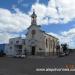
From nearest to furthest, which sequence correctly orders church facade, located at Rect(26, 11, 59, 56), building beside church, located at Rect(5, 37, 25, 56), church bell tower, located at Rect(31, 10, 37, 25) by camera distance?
building beside church, located at Rect(5, 37, 25, 56) < church facade, located at Rect(26, 11, 59, 56) < church bell tower, located at Rect(31, 10, 37, 25)

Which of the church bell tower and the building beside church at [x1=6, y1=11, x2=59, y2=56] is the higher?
the church bell tower

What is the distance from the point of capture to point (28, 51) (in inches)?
3536

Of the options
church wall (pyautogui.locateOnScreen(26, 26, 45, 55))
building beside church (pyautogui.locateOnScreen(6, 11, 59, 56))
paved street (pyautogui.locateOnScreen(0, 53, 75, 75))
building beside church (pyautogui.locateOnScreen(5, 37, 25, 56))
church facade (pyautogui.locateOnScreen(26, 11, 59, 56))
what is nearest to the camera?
paved street (pyautogui.locateOnScreen(0, 53, 75, 75))

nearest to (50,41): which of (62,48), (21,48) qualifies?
(21,48)

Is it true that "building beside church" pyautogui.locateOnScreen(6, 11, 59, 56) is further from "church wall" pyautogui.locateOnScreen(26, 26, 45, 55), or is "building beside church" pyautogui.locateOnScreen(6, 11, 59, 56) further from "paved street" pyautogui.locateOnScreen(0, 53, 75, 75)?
"paved street" pyautogui.locateOnScreen(0, 53, 75, 75)

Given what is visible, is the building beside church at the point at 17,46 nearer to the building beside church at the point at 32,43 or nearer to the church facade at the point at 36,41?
the building beside church at the point at 32,43

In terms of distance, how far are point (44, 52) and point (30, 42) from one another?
661cm

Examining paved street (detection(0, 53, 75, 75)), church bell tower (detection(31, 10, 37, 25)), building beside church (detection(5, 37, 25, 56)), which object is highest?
church bell tower (detection(31, 10, 37, 25))

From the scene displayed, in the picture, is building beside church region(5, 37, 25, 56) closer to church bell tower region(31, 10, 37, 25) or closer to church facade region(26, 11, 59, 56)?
church facade region(26, 11, 59, 56)

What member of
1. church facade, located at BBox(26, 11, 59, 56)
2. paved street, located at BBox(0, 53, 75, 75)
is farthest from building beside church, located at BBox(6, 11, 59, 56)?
paved street, located at BBox(0, 53, 75, 75)

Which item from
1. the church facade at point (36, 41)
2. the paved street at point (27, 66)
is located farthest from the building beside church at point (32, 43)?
the paved street at point (27, 66)

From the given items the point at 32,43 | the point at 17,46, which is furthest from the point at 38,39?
the point at 17,46

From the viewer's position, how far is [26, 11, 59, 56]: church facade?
9000cm

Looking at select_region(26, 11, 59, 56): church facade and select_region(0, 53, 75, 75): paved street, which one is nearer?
select_region(0, 53, 75, 75): paved street
